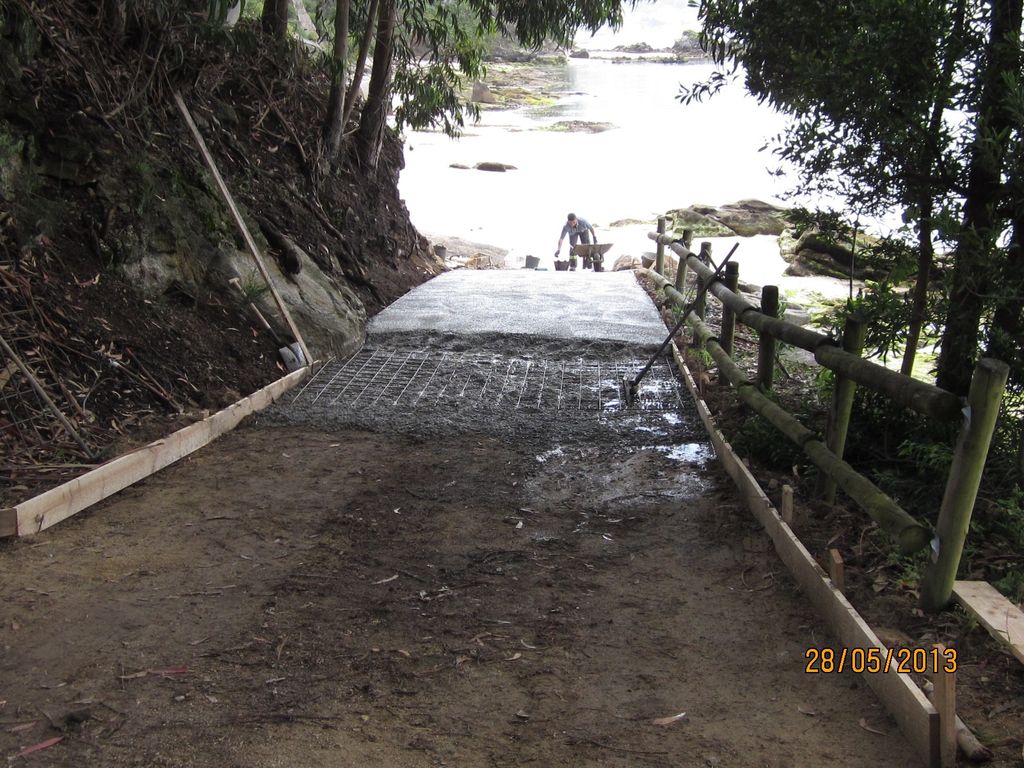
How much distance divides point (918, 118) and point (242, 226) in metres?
4.59

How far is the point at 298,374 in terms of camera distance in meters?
6.30

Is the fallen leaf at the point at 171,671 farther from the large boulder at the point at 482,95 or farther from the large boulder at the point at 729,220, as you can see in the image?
the large boulder at the point at 482,95

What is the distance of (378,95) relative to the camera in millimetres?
10062

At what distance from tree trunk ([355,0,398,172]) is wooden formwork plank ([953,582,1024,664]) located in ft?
26.0

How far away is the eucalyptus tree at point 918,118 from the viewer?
3670 millimetres

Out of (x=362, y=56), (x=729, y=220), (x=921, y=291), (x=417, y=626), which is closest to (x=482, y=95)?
(x=729, y=220)

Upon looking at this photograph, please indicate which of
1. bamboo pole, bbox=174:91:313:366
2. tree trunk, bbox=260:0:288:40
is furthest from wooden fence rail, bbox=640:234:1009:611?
tree trunk, bbox=260:0:288:40

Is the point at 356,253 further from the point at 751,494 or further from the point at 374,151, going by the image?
the point at 751,494

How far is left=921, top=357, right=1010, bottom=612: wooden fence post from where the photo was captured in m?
2.78

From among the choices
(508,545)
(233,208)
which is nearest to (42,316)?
(233,208)

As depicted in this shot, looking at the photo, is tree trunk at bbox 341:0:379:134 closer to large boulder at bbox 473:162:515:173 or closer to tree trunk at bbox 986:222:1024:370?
tree trunk at bbox 986:222:1024:370

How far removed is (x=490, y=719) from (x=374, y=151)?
8.81m

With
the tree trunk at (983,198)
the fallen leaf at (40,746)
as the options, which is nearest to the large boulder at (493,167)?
the tree trunk at (983,198)

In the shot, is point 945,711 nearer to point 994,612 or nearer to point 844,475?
point 994,612
